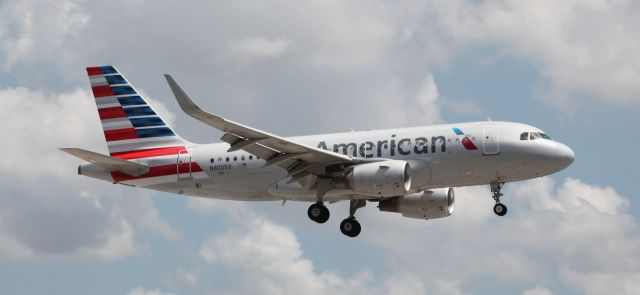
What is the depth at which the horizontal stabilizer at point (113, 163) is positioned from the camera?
51844mm

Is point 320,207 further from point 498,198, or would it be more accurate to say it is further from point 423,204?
point 498,198

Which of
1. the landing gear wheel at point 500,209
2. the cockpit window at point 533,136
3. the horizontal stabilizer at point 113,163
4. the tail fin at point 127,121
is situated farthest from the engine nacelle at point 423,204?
the horizontal stabilizer at point 113,163

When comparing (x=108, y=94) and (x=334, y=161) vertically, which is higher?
(x=108, y=94)

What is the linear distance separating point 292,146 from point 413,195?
8.98m

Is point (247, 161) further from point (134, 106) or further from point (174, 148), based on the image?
point (134, 106)

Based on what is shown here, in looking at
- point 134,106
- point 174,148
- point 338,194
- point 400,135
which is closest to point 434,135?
point 400,135

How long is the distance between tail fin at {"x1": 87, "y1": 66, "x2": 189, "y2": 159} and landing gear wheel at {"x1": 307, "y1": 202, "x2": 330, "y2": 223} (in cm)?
779

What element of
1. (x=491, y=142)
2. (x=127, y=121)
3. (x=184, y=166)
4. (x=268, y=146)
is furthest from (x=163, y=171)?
(x=491, y=142)

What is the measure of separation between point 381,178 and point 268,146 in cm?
483

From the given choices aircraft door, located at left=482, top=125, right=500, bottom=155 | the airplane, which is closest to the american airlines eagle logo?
the airplane

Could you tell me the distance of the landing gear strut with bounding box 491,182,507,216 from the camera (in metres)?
49.1

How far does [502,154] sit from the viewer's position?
48.2 meters

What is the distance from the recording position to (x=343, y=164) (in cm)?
4966

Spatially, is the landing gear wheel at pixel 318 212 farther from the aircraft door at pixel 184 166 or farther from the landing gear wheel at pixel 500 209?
the landing gear wheel at pixel 500 209
